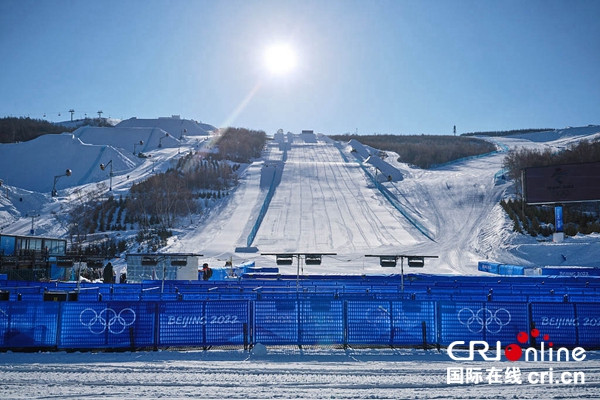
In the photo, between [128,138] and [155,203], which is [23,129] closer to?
[128,138]

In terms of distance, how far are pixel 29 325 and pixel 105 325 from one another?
1777 millimetres

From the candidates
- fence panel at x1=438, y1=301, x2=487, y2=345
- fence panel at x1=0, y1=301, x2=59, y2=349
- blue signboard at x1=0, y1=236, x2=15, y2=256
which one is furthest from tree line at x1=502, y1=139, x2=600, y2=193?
fence panel at x1=0, y1=301, x2=59, y2=349

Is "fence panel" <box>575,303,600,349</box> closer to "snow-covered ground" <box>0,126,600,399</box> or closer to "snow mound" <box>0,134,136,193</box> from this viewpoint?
"snow-covered ground" <box>0,126,600,399</box>

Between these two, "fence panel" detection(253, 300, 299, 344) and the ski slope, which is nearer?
"fence panel" detection(253, 300, 299, 344)

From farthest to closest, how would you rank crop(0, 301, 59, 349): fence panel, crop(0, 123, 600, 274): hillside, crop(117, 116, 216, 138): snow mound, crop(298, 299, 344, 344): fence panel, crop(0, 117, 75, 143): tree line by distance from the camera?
crop(117, 116, 216, 138): snow mound → crop(0, 117, 75, 143): tree line → crop(0, 123, 600, 274): hillside → crop(298, 299, 344, 344): fence panel → crop(0, 301, 59, 349): fence panel

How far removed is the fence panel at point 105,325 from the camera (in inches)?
454

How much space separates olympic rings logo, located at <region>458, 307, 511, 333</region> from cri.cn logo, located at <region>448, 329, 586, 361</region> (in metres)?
0.33

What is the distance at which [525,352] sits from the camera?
36.6 ft

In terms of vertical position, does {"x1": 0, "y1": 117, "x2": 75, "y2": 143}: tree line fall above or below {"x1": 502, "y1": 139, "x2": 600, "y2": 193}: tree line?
above

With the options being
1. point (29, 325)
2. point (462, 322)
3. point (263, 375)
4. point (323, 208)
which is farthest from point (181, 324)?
point (323, 208)

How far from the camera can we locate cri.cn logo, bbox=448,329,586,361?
10542mm

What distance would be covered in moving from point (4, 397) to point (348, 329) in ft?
24.2

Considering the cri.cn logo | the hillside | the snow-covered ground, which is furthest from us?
the hillside

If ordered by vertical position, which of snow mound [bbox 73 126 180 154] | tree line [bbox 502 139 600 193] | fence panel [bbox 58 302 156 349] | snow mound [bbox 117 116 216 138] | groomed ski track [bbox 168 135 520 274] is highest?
snow mound [bbox 117 116 216 138]
